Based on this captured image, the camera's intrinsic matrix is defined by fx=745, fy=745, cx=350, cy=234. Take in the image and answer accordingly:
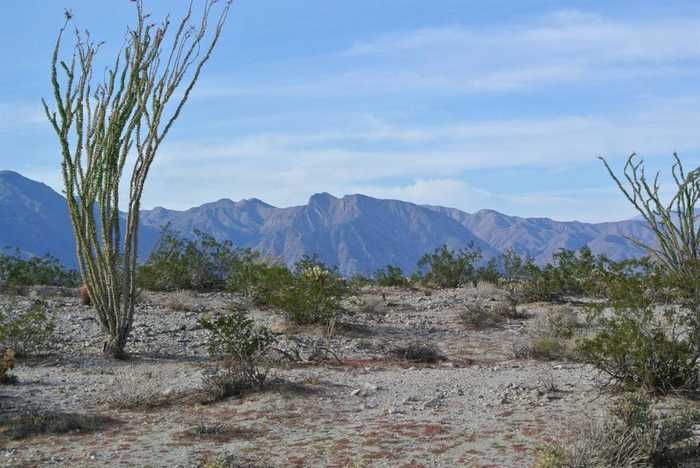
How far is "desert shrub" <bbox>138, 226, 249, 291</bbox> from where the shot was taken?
59.8 feet

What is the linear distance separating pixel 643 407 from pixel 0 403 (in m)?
5.73

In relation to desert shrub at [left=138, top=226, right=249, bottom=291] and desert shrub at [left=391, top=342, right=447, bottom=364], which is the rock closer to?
desert shrub at [left=391, top=342, right=447, bottom=364]

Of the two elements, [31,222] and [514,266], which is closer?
[514,266]

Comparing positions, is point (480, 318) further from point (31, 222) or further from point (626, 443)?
point (31, 222)

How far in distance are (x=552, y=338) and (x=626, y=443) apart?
5.79m

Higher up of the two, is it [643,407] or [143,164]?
[143,164]

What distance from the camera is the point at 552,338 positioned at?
10531 millimetres

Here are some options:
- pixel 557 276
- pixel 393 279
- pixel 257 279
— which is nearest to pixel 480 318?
pixel 257 279

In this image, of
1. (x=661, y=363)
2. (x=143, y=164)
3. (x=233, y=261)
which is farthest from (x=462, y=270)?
(x=661, y=363)

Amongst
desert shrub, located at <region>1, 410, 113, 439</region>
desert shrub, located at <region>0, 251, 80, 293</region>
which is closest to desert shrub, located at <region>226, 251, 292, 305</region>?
desert shrub, located at <region>0, 251, 80, 293</region>

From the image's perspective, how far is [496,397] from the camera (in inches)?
285

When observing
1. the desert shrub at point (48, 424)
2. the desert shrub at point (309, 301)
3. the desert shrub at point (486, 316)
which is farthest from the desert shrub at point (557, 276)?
the desert shrub at point (48, 424)

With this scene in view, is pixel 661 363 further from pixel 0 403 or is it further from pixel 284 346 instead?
pixel 0 403

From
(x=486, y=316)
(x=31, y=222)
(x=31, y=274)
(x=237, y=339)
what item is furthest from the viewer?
(x=31, y=222)
